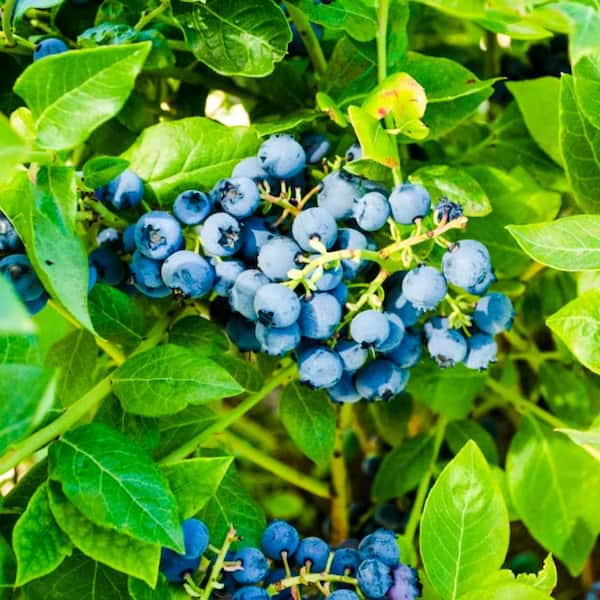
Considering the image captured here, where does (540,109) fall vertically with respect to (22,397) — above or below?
below

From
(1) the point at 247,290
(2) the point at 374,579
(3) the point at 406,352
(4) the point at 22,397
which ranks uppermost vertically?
(4) the point at 22,397

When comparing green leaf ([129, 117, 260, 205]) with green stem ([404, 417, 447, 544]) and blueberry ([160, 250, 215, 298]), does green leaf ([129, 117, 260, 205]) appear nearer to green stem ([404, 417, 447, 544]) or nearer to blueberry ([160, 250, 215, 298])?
blueberry ([160, 250, 215, 298])

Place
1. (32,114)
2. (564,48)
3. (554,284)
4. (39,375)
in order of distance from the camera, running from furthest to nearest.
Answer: (564,48), (554,284), (32,114), (39,375)

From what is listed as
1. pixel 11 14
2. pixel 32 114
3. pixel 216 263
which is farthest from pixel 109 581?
pixel 11 14

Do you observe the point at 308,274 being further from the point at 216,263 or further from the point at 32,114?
the point at 32,114

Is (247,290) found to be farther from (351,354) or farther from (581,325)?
(581,325)

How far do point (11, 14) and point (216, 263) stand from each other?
0.90 feet

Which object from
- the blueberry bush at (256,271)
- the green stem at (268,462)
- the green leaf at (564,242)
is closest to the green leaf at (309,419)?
the blueberry bush at (256,271)

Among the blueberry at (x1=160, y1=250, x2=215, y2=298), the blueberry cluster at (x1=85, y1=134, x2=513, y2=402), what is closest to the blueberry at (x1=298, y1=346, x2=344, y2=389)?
the blueberry cluster at (x1=85, y1=134, x2=513, y2=402)

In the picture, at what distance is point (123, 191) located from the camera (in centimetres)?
85

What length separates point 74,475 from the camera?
2.41 ft

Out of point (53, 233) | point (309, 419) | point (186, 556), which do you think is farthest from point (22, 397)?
point (309, 419)

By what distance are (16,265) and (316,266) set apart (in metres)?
0.25

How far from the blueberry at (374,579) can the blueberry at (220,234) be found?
0.97 ft
